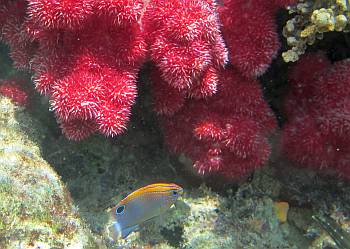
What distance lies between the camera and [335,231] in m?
3.07

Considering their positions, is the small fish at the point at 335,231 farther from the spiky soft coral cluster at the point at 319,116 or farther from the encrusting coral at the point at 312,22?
the encrusting coral at the point at 312,22

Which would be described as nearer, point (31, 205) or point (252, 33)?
point (31, 205)

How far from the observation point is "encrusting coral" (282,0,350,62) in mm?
2529

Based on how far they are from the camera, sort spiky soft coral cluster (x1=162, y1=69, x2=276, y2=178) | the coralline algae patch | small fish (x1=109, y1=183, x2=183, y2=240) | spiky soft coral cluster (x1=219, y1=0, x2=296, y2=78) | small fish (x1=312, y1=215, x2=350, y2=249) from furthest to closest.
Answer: small fish (x1=312, y1=215, x2=350, y2=249)
spiky soft coral cluster (x1=162, y1=69, x2=276, y2=178)
spiky soft coral cluster (x1=219, y1=0, x2=296, y2=78)
small fish (x1=109, y1=183, x2=183, y2=240)
the coralline algae patch

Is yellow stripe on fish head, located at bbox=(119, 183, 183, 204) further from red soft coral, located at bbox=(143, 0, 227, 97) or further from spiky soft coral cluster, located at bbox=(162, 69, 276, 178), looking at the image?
red soft coral, located at bbox=(143, 0, 227, 97)

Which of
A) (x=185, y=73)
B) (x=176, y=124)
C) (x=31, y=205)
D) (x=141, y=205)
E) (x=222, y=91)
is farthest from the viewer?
(x=176, y=124)

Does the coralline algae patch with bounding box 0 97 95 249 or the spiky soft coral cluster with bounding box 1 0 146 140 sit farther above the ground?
the spiky soft coral cluster with bounding box 1 0 146 140

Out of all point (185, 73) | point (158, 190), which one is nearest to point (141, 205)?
point (158, 190)

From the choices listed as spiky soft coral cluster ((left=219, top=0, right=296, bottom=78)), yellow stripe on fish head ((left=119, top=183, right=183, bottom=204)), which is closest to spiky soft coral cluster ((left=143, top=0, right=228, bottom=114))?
spiky soft coral cluster ((left=219, top=0, right=296, bottom=78))

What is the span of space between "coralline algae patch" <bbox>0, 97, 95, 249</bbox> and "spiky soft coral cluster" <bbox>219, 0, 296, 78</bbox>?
163cm

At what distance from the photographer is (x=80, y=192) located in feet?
10.6

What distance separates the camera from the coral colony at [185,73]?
99.2 inches

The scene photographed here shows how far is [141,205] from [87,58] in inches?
43.9

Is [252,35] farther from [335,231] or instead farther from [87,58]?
[335,231]
